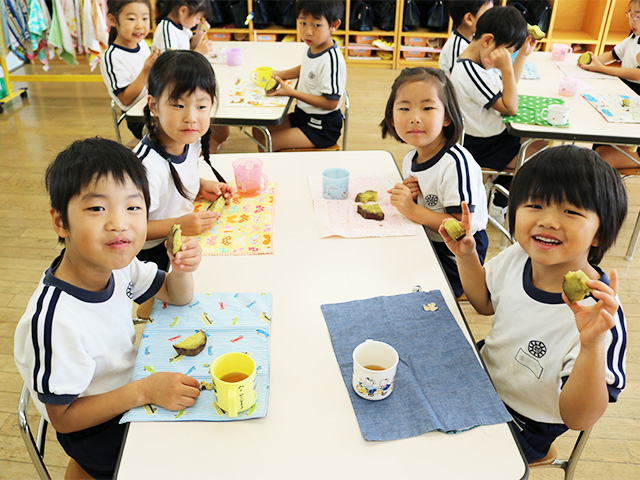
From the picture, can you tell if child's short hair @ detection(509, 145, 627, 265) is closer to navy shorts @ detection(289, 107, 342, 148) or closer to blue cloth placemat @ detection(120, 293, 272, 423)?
blue cloth placemat @ detection(120, 293, 272, 423)

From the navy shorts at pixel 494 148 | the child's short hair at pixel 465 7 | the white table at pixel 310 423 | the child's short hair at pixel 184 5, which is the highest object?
the child's short hair at pixel 465 7

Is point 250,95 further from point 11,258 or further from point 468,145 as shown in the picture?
point 11,258

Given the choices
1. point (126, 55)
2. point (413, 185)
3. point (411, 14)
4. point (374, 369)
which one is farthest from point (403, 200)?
point (411, 14)

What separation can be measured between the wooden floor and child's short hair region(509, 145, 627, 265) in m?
1.05

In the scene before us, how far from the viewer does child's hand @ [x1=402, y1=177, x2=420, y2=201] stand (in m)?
1.92

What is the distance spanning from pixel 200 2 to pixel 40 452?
3007 mm

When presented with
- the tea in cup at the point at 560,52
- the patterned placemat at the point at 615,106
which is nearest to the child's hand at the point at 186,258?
the patterned placemat at the point at 615,106

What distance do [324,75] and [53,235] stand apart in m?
1.79

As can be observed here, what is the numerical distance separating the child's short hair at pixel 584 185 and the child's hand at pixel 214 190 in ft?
3.46

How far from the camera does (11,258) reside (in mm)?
3012

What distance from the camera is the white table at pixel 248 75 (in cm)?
256

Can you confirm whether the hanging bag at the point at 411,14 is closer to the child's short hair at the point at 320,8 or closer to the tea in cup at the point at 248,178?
the child's short hair at the point at 320,8

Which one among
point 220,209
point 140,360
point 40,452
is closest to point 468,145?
point 220,209

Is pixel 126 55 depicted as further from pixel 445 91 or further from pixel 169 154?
pixel 445 91
